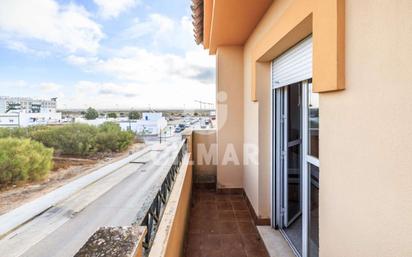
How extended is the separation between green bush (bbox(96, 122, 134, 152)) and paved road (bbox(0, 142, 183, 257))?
5.52 metres

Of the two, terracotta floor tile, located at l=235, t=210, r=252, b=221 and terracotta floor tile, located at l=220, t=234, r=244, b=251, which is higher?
terracotta floor tile, located at l=235, t=210, r=252, b=221

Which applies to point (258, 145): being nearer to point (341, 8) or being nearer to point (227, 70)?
point (227, 70)

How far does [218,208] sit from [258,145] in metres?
1.59

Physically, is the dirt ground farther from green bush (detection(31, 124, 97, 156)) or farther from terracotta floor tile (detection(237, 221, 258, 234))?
terracotta floor tile (detection(237, 221, 258, 234))

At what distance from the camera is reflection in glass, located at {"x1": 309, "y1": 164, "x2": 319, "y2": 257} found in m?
2.25

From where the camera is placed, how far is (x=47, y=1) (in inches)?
277

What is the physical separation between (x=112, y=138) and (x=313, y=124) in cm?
1644

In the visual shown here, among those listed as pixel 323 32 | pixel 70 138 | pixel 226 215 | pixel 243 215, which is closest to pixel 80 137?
pixel 70 138

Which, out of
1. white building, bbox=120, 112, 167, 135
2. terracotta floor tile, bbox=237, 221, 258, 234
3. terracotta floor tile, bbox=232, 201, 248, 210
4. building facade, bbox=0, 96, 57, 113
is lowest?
terracotta floor tile, bbox=237, 221, 258, 234

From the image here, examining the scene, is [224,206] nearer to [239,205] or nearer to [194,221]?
[239,205]

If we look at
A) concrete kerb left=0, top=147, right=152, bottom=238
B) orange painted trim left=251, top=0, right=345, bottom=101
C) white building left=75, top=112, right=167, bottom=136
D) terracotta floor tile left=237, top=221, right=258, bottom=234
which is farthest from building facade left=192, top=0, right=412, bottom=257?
white building left=75, top=112, right=167, bottom=136

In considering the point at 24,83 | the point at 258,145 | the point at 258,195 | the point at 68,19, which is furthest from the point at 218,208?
the point at 24,83

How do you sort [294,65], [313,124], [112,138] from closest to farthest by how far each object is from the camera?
[313,124], [294,65], [112,138]

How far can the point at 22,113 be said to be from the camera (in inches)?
397
